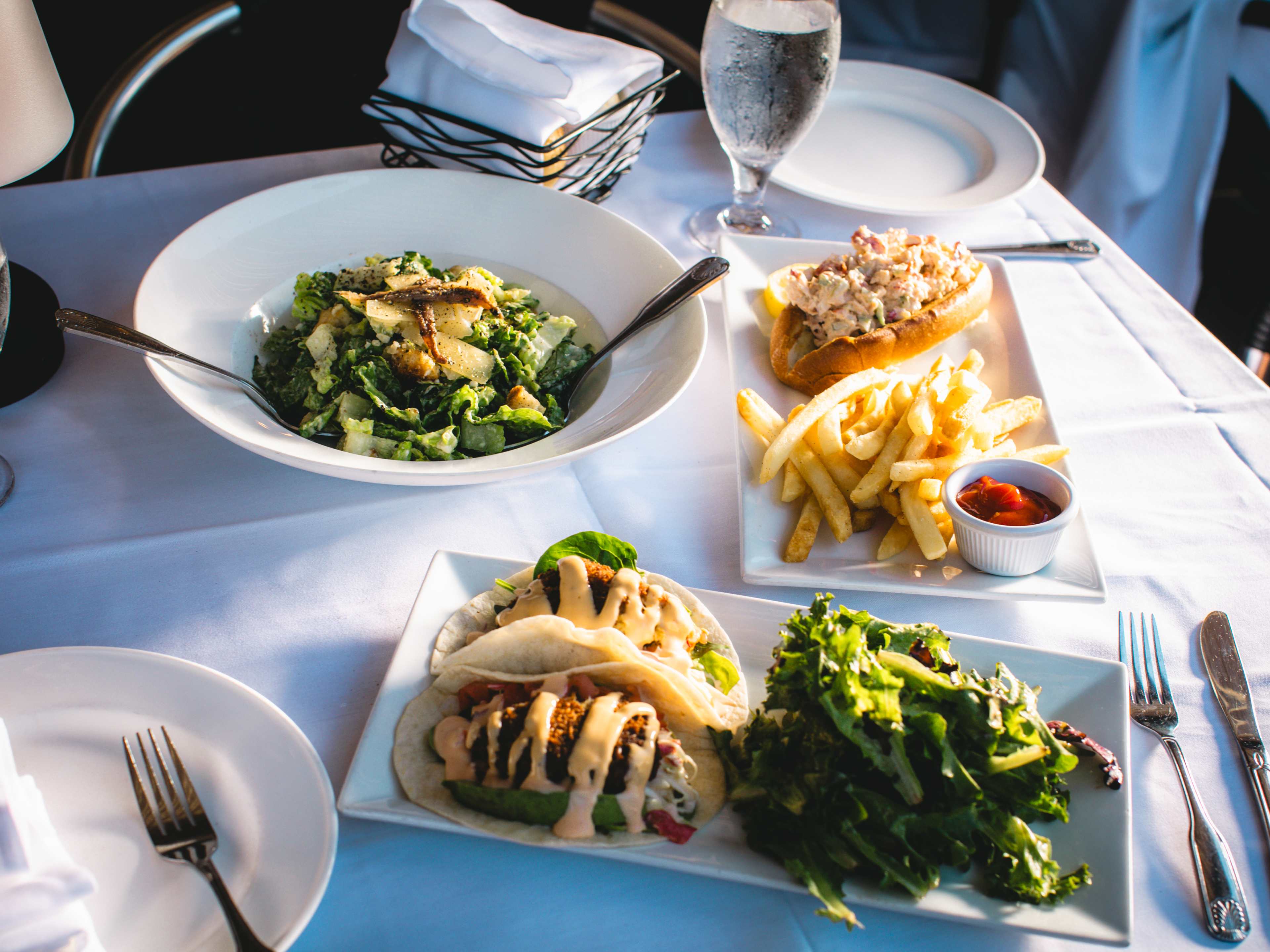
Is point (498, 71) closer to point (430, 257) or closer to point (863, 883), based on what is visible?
point (430, 257)

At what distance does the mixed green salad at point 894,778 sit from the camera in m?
1.10

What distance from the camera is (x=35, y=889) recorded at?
2.97 feet

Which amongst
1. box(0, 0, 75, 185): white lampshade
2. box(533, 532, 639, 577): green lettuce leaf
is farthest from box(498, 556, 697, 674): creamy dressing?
box(0, 0, 75, 185): white lampshade

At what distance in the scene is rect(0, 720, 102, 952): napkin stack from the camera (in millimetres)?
888

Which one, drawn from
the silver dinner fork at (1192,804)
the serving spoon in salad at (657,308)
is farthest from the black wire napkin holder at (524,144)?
the silver dinner fork at (1192,804)

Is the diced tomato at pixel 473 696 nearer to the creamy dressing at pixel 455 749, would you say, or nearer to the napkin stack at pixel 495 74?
the creamy dressing at pixel 455 749

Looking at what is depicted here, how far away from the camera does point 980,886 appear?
1.11 m

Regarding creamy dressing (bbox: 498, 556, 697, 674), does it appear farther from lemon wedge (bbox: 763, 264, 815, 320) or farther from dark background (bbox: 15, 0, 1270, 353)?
dark background (bbox: 15, 0, 1270, 353)

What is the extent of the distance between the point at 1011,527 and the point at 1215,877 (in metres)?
0.56

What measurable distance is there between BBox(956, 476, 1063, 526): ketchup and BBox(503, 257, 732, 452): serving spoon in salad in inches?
25.2

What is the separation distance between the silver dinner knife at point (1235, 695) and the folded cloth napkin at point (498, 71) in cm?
177

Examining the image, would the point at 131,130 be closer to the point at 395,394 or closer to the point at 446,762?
the point at 395,394

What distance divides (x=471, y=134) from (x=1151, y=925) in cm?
214

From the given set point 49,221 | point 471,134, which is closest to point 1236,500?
point 471,134
